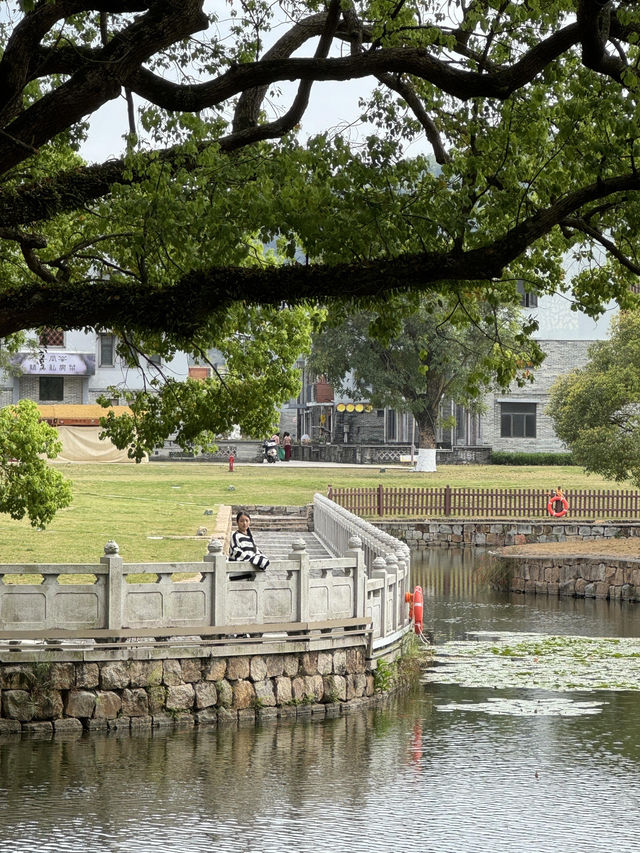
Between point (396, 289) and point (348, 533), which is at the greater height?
point (396, 289)

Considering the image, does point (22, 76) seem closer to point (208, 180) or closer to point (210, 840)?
point (208, 180)

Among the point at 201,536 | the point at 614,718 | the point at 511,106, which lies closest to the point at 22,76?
the point at 511,106

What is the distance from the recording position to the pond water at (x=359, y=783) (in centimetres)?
1168

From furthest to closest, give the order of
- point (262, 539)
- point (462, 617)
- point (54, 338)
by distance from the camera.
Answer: point (54, 338) < point (262, 539) < point (462, 617)

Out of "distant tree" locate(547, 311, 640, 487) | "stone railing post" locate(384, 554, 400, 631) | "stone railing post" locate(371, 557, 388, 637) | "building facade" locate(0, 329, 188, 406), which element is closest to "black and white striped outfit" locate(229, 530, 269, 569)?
"stone railing post" locate(371, 557, 388, 637)

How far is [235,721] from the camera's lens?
1641 cm

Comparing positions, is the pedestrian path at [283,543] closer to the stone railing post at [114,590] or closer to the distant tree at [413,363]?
the stone railing post at [114,590]

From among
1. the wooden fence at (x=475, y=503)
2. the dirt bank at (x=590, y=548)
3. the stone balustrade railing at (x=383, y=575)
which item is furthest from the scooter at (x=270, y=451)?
the stone balustrade railing at (x=383, y=575)

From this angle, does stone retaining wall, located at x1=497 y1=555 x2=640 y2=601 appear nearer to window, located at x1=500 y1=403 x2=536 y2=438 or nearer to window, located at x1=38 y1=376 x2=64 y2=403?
window, located at x1=500 y1=403 x2=536 y2=438

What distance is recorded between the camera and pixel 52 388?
77938 millimetres

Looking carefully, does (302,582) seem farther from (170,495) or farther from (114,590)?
(170,495)

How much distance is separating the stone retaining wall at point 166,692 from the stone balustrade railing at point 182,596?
443mm

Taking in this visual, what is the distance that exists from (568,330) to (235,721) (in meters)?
58.1

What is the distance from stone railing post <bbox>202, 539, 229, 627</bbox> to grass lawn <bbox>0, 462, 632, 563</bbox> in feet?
38.6
